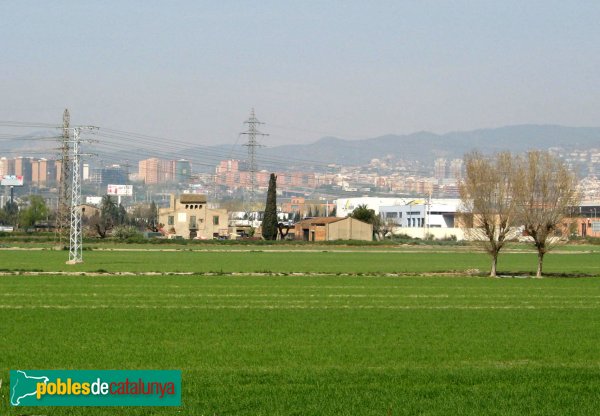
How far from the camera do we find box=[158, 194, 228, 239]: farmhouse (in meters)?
159

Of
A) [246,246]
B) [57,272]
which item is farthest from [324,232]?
[57,272]

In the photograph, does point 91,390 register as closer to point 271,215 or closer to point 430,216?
point 271,215

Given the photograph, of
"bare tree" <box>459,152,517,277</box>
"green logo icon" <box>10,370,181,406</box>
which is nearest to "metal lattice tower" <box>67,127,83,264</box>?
"bare tree" <box>459,152,517,277</box>

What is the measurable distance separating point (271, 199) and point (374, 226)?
21.9m

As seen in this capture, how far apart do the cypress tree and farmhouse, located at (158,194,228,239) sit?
26.4 metres

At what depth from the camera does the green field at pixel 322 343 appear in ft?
51.7

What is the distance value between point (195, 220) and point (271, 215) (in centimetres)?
3145

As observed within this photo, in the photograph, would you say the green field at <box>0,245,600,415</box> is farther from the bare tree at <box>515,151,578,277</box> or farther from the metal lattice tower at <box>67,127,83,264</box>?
the metal lattice tower at <box>67,127,83,264</box>

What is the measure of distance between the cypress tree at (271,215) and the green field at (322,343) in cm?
8765

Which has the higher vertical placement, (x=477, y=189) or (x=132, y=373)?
(x=477, y=189)

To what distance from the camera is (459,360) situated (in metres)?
20.2

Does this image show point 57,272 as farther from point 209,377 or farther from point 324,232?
point 324,232

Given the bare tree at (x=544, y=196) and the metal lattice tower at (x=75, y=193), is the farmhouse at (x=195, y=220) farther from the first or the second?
the bare tree at (x=544, y=196)

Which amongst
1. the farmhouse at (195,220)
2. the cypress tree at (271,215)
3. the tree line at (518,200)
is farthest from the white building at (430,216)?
the tree line at (518,200)
